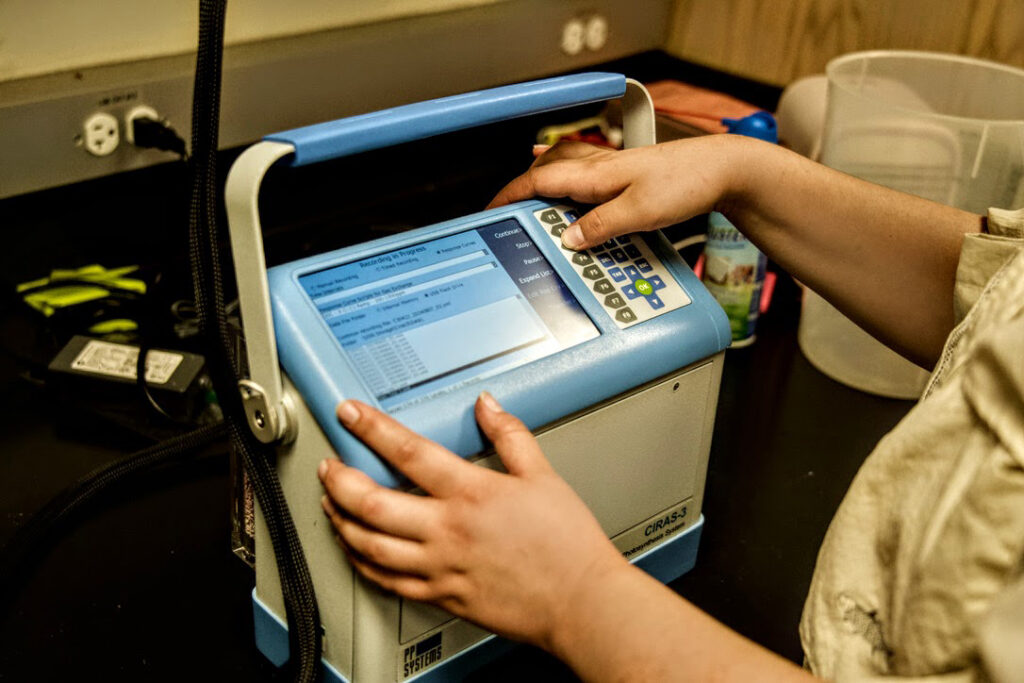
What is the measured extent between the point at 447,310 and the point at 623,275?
0.15 metres

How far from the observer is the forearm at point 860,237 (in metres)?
0.71

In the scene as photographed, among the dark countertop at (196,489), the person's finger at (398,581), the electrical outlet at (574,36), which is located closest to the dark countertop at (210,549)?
the dark countertop at (196,489)

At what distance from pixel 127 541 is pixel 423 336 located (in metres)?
0.35

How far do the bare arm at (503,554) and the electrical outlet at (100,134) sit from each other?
1.82 ft

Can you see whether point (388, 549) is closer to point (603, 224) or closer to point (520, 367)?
point (520, 367)

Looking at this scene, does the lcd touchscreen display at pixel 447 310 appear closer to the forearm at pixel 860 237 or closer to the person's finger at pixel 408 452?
the person's finger at pixel 408 452

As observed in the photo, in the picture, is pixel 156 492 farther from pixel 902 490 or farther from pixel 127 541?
pixel 902 490

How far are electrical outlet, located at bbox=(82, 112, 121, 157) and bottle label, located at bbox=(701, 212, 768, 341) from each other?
2.03ft

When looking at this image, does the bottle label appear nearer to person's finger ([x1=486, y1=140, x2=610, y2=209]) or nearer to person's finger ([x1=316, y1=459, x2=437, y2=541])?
person's finger ([x1=486, y1=140, x2=610, y2=209])

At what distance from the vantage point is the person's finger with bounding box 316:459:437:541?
487 millimetres

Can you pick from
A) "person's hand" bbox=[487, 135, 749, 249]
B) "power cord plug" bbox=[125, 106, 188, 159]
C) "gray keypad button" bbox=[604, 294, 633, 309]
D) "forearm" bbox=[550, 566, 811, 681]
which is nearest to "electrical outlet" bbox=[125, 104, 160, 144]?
"power cord plug" bbox=[125, 106, 188, 159]

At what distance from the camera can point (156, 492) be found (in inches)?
30.6

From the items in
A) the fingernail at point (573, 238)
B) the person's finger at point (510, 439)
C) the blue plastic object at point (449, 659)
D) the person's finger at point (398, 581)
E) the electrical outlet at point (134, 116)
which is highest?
the fingernail at point (573, 238)

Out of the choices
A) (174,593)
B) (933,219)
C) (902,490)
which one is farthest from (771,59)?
(174,593)
